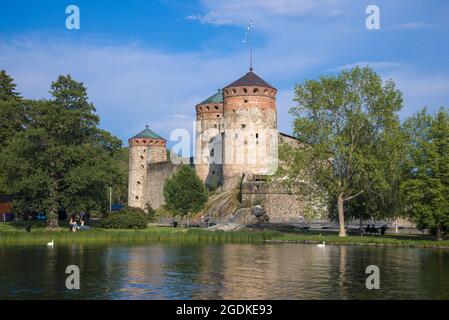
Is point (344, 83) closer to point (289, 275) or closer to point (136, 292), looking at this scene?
point (289, 275)

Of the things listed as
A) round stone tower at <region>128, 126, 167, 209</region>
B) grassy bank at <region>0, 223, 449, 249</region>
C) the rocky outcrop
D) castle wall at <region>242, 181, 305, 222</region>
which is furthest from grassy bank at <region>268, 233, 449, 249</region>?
round stone tower at <region>128, 126, 167, 209</region>

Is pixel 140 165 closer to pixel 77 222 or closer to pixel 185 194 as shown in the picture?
pixel 77 222

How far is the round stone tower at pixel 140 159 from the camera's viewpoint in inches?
2800

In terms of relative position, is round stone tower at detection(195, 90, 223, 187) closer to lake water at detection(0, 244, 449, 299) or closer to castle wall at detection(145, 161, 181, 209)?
castle wall at detection(145, 161, 181, 209)

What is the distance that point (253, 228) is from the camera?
43750mm

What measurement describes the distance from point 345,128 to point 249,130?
19441 millimetres

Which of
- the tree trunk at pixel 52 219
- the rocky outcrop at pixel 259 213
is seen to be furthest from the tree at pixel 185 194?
the tree trunk at pixel 52 219

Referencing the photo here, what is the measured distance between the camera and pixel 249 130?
5822cm

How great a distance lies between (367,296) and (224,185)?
143 feet

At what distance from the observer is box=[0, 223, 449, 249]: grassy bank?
113 feet

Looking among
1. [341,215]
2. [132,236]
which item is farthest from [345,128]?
[132,236]

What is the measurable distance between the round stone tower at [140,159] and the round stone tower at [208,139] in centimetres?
662

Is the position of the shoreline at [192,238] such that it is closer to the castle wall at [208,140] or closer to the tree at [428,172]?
the tree at [428,172]
